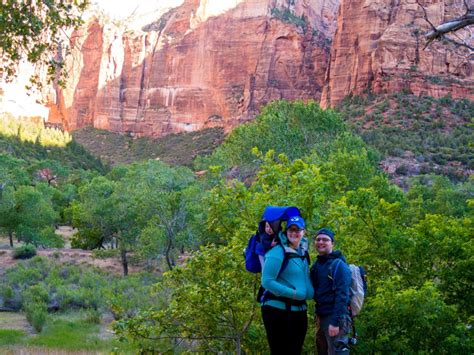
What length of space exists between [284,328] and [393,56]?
190 ft

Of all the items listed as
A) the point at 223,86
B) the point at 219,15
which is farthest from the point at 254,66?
the point at 219,15

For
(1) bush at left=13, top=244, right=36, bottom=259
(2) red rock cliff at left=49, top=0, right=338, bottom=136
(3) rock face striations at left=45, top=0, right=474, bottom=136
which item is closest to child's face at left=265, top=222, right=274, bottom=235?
(1) bush at left=13, top=244, right=36, bottom=259

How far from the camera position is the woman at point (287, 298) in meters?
4.12

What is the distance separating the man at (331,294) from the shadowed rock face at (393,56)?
5010cm

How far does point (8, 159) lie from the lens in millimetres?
48969

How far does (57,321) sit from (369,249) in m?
10.5

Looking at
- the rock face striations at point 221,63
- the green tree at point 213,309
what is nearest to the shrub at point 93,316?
the green tree at point 213,309

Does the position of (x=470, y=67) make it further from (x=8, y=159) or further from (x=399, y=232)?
(x=399, y=232)

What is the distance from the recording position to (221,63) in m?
89.2

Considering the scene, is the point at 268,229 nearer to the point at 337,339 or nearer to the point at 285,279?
the point at 285,279

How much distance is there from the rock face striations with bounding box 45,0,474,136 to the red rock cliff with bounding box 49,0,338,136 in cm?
16

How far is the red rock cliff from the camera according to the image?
275 feet

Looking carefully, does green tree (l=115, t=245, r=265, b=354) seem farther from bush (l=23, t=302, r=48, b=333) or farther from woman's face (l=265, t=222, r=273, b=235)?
bush (l=23, t=302, r=48, b=333)

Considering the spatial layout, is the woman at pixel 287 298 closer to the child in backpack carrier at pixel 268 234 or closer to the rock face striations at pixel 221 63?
the child in backpack carrier at pixel 268 234
